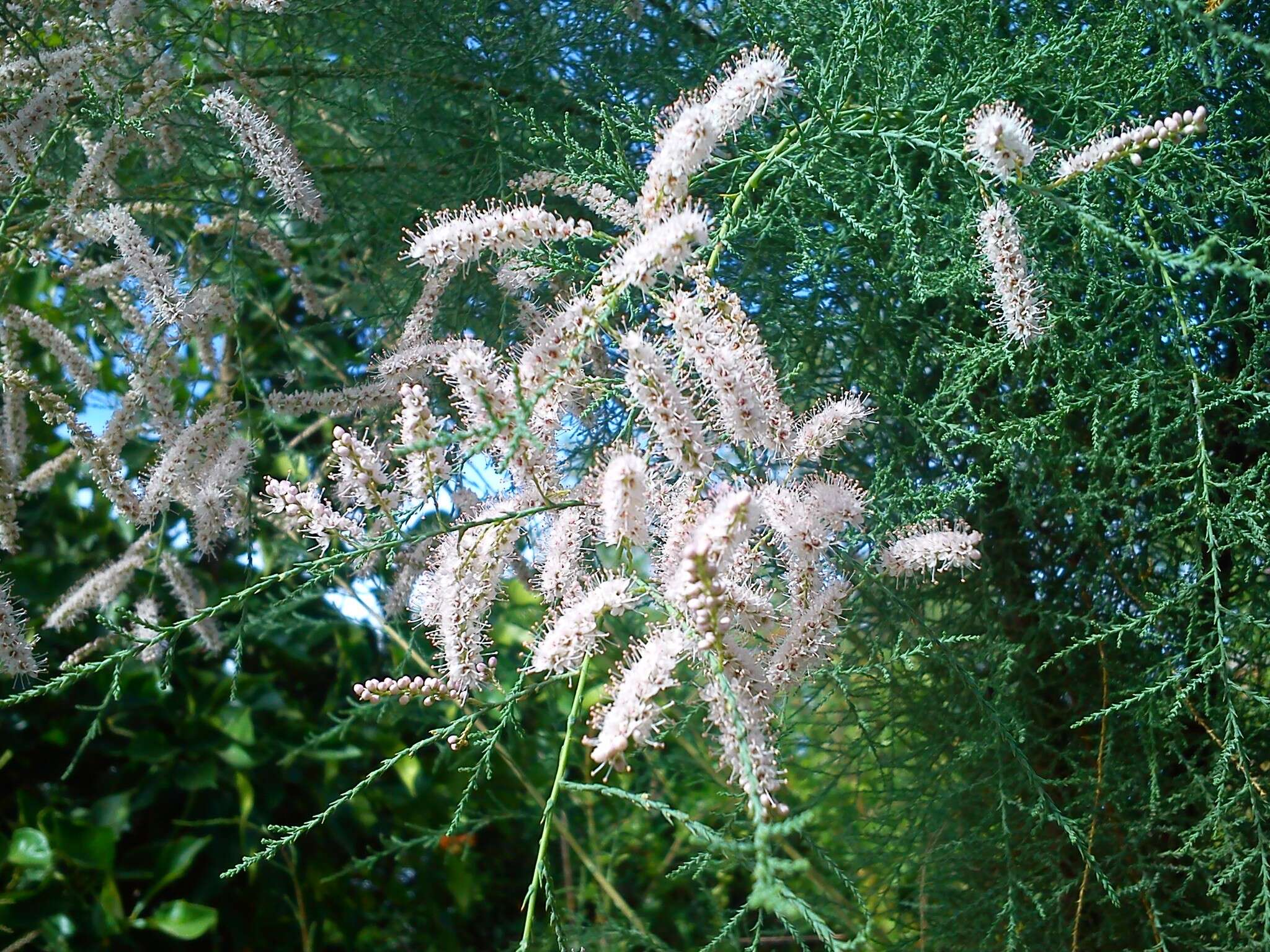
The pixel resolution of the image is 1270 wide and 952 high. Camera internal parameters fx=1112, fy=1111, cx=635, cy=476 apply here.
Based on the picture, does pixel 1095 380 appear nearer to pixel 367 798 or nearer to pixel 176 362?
pixel 176 362

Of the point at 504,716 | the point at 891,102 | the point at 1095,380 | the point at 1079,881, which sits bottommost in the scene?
the point at 1079,881

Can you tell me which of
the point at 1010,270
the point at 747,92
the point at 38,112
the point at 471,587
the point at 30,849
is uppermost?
the point at 38,112

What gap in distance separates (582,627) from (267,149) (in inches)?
20.1

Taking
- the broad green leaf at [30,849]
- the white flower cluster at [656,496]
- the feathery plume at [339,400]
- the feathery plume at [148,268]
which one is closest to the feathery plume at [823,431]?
the white flower cluster at [656,496]

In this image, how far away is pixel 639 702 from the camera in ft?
1.99

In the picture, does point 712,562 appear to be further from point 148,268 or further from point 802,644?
point 148,268

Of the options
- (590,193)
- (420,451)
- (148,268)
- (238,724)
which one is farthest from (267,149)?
(238,724)

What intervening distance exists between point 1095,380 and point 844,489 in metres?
0.32

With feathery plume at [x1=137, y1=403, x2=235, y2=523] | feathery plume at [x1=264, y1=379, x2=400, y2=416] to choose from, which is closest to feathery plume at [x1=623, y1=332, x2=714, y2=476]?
feathery plume at [x1=264, y1=379, x2=400, y2=416]

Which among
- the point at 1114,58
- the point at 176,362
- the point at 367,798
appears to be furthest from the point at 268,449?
the point at 1114,58

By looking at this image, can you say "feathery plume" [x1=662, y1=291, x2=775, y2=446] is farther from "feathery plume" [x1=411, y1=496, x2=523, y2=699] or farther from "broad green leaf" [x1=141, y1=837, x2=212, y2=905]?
"broad green leaf" [x1=141, y1=837, x2=212, y2=905]

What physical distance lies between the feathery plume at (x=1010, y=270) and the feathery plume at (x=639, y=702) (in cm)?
35

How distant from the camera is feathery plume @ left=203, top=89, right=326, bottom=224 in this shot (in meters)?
0.89

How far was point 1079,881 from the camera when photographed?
101 cm
